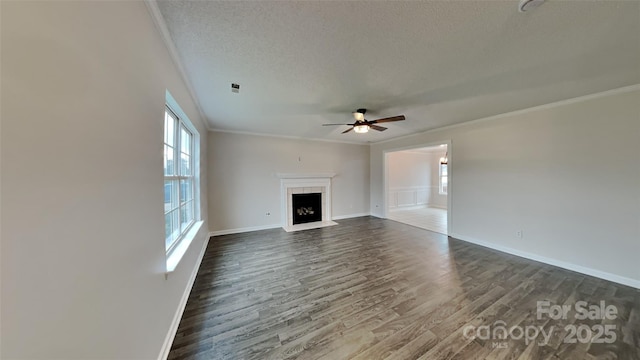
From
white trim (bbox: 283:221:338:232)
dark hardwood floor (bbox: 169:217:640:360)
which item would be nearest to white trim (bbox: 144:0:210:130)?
dark hardwood floor (bbox: 169:217:640:360)

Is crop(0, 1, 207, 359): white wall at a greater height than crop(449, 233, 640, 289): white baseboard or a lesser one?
greater

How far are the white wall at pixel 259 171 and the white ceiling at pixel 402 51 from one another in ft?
6.08

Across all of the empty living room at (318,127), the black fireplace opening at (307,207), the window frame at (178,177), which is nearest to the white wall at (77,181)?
the empty living room at (318,127)

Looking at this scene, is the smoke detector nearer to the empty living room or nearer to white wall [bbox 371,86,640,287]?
the empty living room

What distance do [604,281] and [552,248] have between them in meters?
0.56

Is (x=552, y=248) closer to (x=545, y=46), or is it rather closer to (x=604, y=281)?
(x=604, y=281)

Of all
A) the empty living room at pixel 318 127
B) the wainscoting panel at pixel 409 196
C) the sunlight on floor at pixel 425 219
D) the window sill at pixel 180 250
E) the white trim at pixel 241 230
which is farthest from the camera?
the wainscoting panel at pixel 409 196

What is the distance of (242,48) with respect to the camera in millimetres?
1767

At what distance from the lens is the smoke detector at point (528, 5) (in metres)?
1.31

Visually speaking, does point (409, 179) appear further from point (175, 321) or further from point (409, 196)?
point (175, 321)

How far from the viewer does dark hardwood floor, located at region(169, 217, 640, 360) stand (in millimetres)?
1629

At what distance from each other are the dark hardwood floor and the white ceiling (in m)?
2.43

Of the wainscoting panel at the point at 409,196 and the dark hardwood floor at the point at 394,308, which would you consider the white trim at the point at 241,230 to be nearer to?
the dark hardwood floor at the point at 394,308

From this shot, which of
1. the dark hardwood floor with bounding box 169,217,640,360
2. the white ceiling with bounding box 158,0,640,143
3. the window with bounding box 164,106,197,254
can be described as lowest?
the dark hardwood floor with bounding box 169,217,640,360
